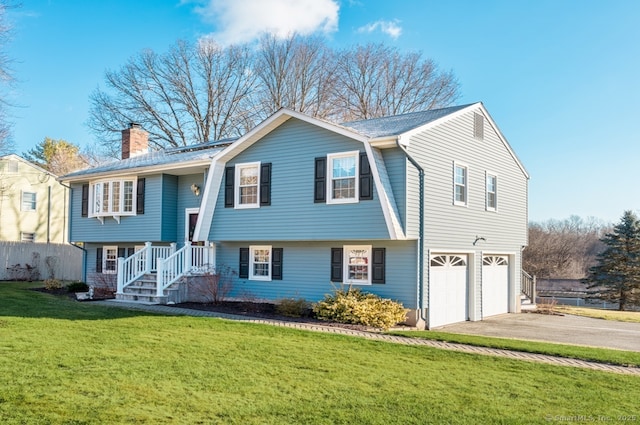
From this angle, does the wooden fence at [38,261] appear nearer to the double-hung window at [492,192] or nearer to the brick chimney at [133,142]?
the brick chimney at [133,142]

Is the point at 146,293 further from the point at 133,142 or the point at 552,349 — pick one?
the point at 552,349

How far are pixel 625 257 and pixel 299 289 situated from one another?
20434mm

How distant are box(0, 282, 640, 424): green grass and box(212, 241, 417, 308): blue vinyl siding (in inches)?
156

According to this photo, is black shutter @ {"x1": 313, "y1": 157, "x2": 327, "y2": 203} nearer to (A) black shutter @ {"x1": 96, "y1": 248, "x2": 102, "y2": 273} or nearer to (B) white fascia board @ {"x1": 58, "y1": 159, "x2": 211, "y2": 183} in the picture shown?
(B) white fascia board @ {"x1": 58, "y1": 159, "x2": 211, "y2": 183}

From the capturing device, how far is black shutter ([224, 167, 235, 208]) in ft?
55.3

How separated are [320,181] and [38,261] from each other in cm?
1922

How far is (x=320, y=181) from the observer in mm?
14922

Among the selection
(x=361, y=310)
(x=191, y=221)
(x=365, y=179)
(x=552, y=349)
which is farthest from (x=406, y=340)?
(x=191, y=221)

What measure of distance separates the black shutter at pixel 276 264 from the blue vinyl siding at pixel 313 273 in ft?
0.47

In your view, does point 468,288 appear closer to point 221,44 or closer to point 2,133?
point 2,133

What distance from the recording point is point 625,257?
27.8m

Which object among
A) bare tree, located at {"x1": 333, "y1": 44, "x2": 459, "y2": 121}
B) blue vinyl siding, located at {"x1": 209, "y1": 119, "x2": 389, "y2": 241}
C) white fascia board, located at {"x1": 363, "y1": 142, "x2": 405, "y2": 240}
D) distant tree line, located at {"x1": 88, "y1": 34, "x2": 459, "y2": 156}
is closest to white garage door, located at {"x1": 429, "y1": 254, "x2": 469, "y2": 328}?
white fascia board, located at {"x1": 363, "y1": 142, "x2": 405, "y2": 240}

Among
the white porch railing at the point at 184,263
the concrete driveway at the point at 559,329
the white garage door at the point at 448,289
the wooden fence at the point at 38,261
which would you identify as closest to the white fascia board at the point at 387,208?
the white garage door at the point at 448,289

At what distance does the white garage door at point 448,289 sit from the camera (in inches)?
583
